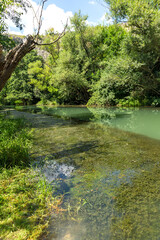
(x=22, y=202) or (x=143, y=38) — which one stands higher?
(x=143, y=38)

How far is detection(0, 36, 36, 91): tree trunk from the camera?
11.6 ft

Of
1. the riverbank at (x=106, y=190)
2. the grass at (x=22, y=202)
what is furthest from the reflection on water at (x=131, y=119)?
the grass at (x=22, y=202)

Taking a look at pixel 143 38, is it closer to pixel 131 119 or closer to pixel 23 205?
pixel 131 119

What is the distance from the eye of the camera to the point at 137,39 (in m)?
17.5

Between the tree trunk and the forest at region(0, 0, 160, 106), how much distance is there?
15.0 ft

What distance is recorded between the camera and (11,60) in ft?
12.0

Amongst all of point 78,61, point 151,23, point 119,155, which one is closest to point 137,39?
point 151,23

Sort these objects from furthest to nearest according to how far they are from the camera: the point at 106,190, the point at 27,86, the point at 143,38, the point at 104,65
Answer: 1. the point at 27,86
2. the point at 104,65
3. the point at 143,38
4. the point at 106,190

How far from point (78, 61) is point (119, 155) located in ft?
83.1

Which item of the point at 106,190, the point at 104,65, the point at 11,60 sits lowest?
the point at 106,190

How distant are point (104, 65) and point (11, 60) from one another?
24.4 meters

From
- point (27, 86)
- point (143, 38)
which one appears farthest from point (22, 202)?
point (27, 86)

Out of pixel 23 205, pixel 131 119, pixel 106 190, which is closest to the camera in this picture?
pixel 23 205

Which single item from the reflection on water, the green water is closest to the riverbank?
the green water
